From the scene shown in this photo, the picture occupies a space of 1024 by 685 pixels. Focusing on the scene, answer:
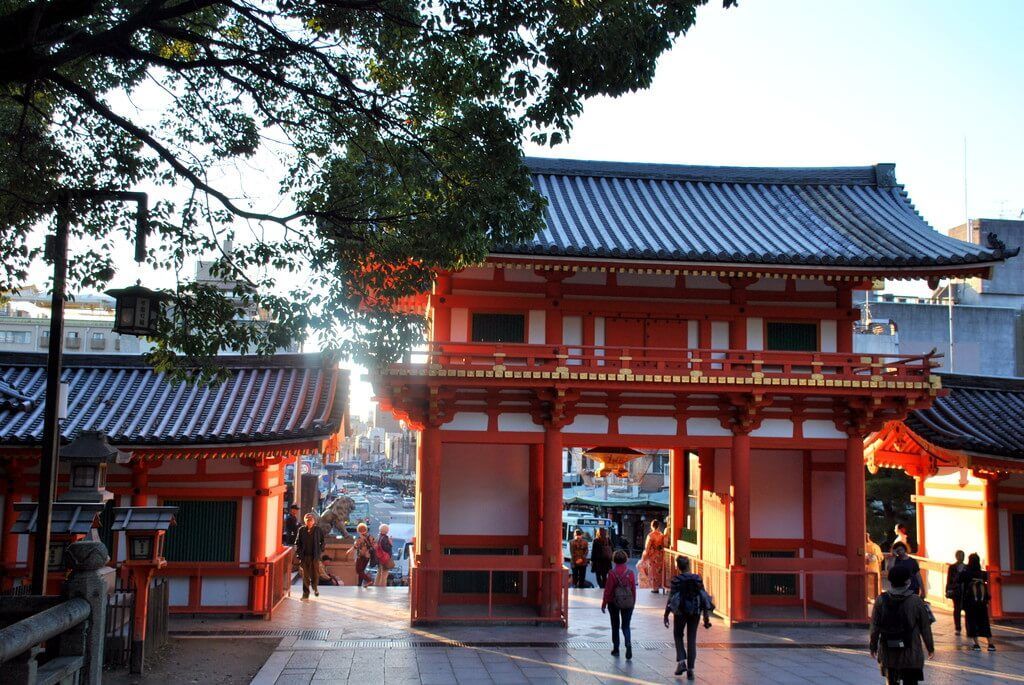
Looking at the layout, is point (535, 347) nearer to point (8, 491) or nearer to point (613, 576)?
point (613, 576)

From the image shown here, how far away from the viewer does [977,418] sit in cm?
2059

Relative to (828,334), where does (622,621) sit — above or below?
below

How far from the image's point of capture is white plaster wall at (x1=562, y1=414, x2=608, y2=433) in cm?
1875

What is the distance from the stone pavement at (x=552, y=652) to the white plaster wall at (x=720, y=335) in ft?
19.1

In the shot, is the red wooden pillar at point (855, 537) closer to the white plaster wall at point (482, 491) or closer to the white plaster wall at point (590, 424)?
the white plaster wall at point (590, 424)

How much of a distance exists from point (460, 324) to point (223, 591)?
722cm

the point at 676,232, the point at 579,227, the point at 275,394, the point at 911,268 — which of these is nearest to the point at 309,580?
the point at 275,394

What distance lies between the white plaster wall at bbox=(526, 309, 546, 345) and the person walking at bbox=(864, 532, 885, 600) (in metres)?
7.77

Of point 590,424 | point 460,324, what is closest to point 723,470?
point 590,424

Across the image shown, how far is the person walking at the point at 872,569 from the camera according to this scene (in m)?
18.8

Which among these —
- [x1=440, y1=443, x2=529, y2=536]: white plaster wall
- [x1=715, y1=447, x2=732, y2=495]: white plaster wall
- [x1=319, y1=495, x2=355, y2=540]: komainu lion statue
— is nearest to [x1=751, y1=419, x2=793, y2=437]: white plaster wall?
[x1=715, y1=447, x2=732, y2=495]: white plaster wall

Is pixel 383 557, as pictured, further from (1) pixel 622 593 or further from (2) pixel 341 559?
(1) pixel 622 593

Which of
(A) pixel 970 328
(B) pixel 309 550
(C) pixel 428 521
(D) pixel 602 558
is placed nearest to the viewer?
(C) pixel 428 521

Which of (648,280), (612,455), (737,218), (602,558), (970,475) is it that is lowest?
(602,558)
